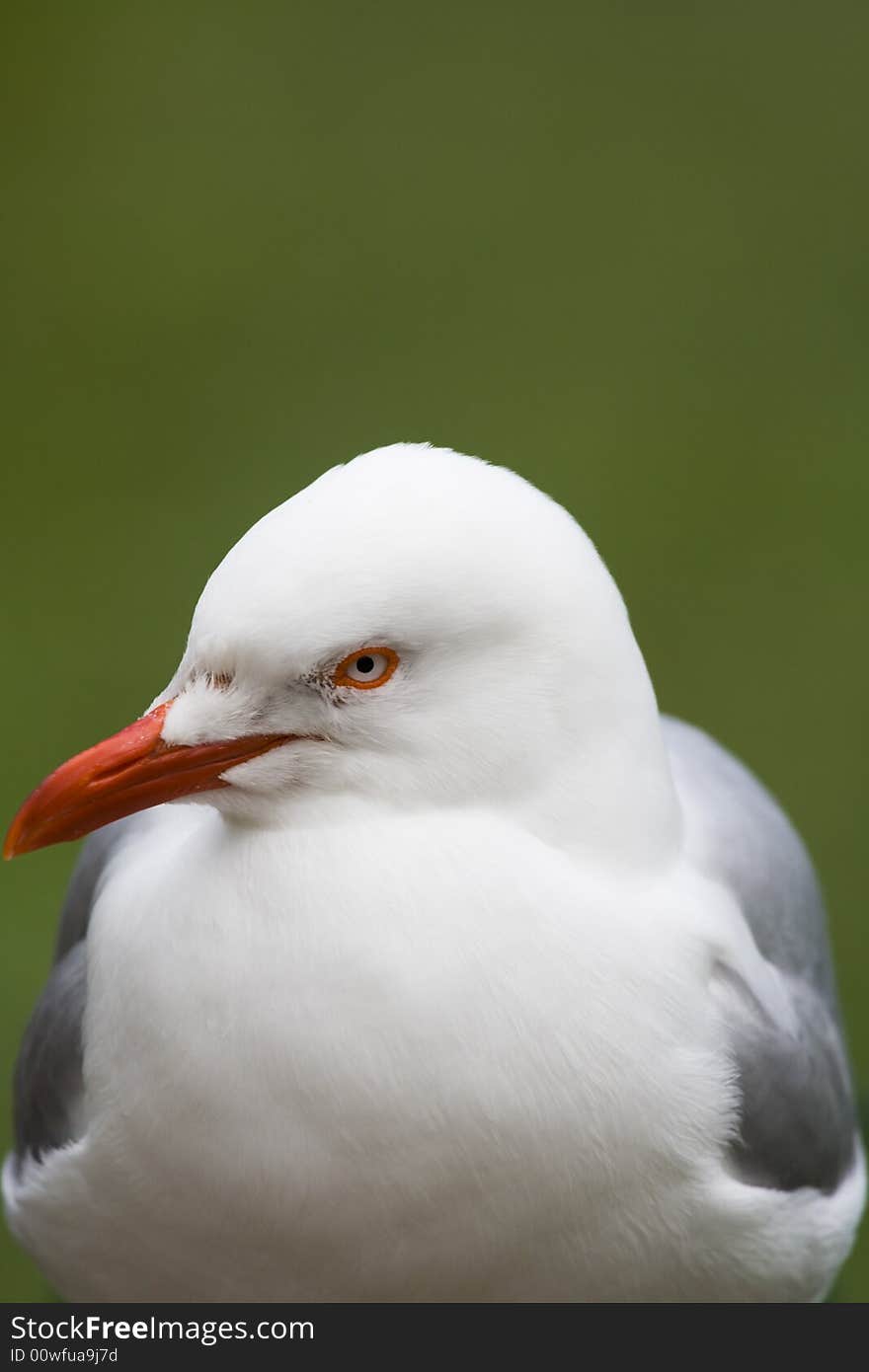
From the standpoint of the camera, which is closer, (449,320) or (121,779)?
(121,779)

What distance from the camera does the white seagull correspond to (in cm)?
177

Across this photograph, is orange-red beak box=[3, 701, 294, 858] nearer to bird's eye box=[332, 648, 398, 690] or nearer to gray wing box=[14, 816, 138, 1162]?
bird's eye box=[332, 648, 398, 690]

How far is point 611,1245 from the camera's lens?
1.91 meters

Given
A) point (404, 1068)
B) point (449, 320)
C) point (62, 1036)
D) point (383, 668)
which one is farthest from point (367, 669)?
point (449, 320)

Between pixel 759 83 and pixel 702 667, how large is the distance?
194 cm

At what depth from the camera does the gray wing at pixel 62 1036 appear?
81.7 inches

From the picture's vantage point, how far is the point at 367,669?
177 cm

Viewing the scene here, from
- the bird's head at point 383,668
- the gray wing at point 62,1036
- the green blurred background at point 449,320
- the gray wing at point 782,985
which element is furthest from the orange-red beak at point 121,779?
the green blurred background at point 449,320

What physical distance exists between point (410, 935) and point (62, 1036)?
1.61 feet

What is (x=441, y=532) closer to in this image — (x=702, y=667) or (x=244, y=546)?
(x=244, y=546)

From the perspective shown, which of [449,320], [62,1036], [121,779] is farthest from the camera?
[449,320]

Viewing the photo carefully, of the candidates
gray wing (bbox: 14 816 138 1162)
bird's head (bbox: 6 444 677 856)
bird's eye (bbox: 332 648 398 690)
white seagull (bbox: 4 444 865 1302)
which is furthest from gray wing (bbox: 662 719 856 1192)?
gray wing (bbox: 14 816 138 1162)

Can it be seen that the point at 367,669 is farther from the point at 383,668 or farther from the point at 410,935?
the point at 410,935

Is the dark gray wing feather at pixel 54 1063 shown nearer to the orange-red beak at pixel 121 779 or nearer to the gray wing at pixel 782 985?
the orange-red beak at pixel 121 779
